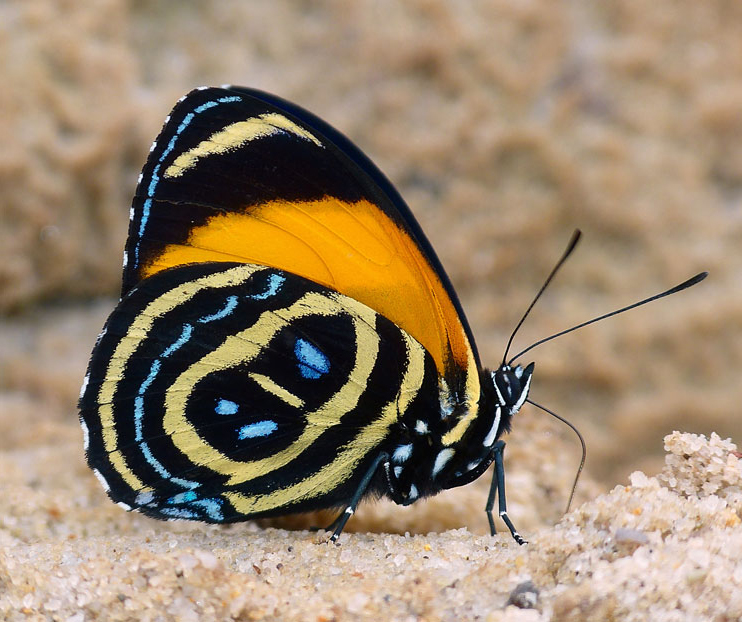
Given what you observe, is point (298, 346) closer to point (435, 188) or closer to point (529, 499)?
point (529, 499)

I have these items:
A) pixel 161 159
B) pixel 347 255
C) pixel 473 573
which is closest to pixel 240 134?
pixel 161 159

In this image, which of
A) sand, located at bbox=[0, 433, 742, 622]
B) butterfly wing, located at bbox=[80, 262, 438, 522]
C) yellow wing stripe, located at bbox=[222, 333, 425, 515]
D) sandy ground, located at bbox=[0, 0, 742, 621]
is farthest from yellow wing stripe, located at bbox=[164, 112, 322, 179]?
sandy ground, located at bbox=[0, 0, 742, 621]

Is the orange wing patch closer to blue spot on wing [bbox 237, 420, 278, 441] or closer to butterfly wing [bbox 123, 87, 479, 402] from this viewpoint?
butterfly wing [bbox 123, 87, 479, 402]

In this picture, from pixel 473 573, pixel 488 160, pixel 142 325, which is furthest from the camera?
pixel 488 160

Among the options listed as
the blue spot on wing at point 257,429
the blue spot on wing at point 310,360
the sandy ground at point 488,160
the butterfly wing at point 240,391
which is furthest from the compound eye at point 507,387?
the sandy ground at point 488,160

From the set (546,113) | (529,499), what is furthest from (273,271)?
(546,113)

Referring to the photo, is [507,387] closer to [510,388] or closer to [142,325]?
[510,388]
